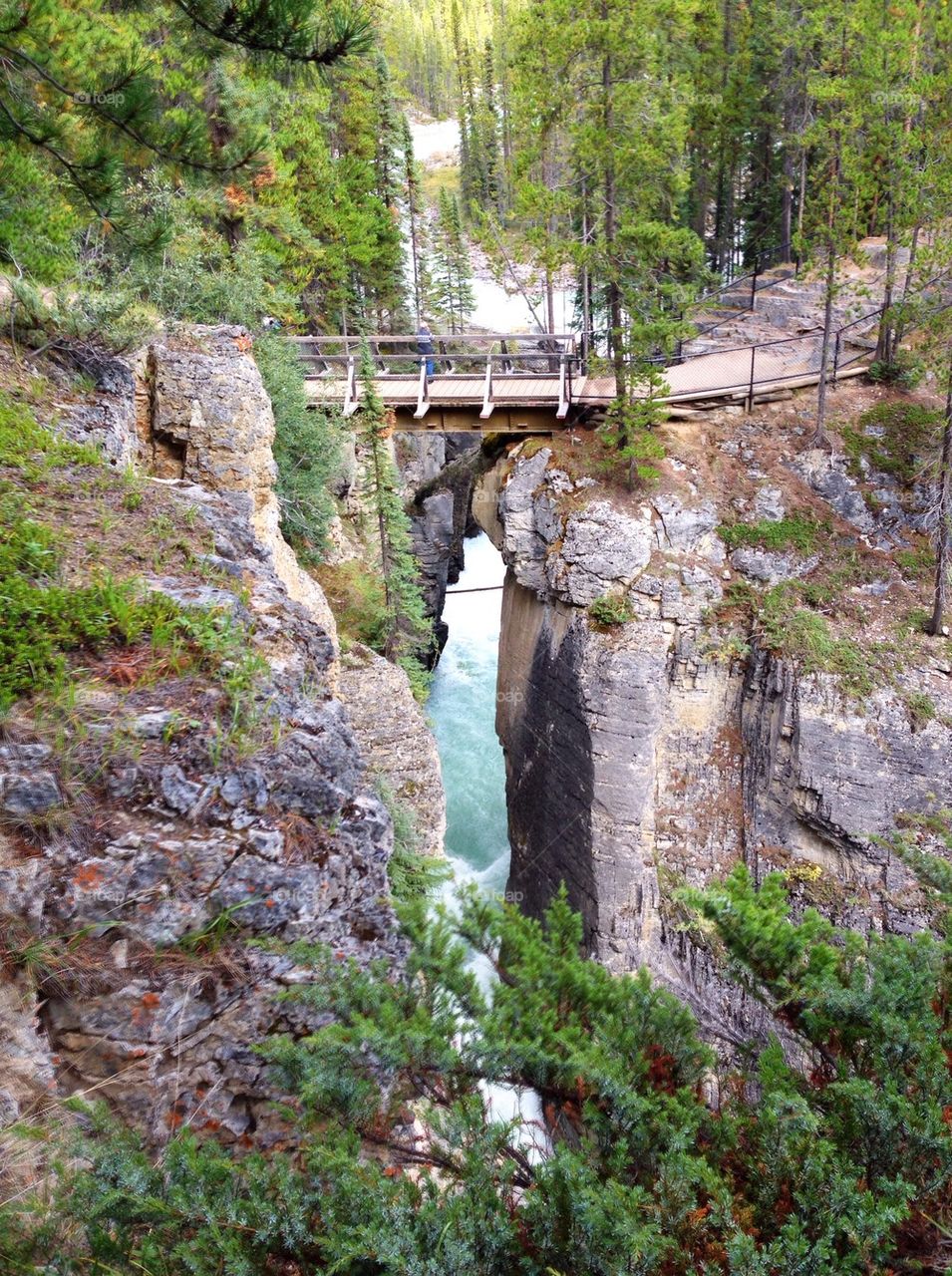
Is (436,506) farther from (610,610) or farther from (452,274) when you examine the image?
(452,274)

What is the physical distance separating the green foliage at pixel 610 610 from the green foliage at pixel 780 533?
2.58m

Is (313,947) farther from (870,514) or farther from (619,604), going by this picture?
(870,514)

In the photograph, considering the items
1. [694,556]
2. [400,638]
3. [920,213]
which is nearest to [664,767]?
[694,556]

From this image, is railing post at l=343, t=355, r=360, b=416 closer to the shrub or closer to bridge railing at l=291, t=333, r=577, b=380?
bridge railing at l=291, t=333, r=577, b=380

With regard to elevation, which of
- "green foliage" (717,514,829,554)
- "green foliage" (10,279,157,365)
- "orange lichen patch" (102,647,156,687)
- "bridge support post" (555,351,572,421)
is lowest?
"orange lichen patch" (102,647,156,687)

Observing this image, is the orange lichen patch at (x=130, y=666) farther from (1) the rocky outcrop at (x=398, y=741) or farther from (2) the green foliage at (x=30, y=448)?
(1) the rocky outcrop at (x=398, y=741)

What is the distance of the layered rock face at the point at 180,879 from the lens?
3.60 meters

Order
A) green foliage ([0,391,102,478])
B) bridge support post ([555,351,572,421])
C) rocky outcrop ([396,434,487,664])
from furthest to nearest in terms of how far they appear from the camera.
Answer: rocky outcrop ([396,434,487,664]), bridge support post ([555,351,572,421]), green foliage ([0,391,102,478])

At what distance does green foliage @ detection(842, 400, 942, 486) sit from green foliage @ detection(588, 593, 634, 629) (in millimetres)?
5586

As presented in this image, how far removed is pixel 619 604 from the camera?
13789 millimetres

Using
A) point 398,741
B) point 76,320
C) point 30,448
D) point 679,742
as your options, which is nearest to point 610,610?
point 679,742

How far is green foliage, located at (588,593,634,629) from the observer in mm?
13734

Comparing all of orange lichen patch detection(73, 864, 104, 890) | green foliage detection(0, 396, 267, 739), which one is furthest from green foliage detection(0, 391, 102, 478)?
orange lichen patch detection(73, 864, 104, 890)

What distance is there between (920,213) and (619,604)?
842cm
